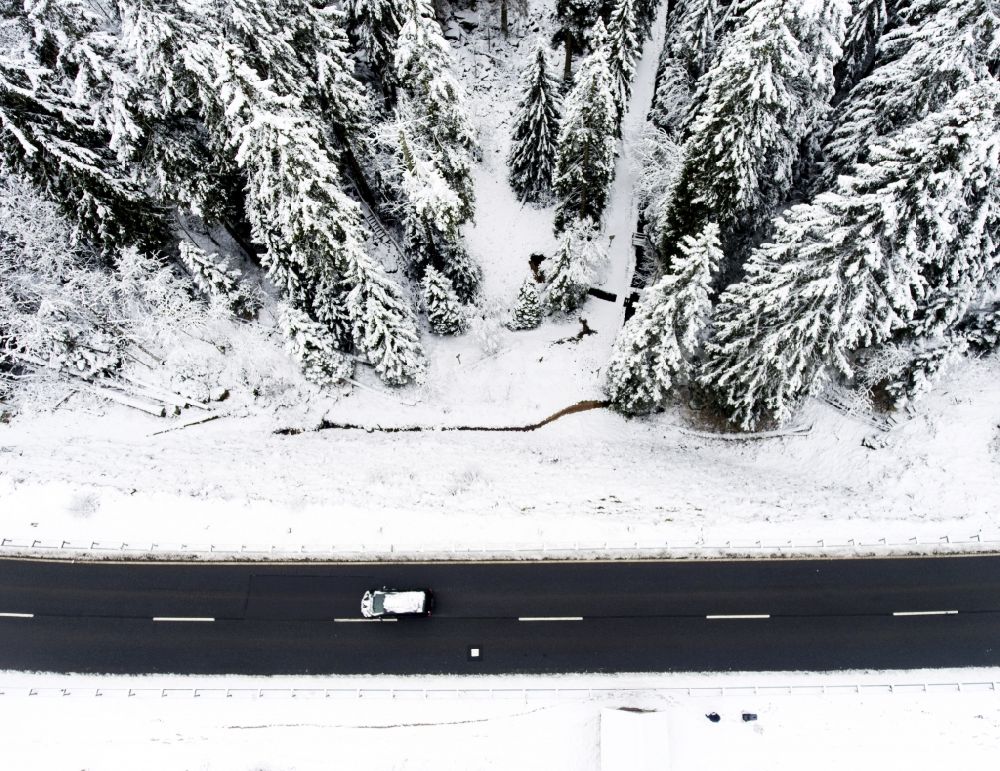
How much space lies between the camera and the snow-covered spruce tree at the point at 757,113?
746 inches

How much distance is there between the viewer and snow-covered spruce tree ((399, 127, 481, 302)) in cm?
2407

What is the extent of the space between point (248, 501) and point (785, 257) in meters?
24.5

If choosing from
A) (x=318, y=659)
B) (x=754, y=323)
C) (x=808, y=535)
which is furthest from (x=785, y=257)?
(x=318, y=659)

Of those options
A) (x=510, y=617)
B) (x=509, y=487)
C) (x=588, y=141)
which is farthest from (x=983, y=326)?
(x=510, y=617)

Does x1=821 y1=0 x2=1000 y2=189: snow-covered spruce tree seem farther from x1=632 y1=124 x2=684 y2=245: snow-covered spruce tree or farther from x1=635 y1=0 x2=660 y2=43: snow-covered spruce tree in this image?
x1=635 y1=0 x2=660 y2=43: snow-covered spruce tree

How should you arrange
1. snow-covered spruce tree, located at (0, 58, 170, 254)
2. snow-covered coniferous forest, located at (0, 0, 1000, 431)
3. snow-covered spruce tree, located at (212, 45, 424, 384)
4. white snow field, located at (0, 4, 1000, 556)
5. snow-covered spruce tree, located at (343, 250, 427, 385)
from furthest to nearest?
snow-covered spruce tree, located at (343, 250, 427, 385) → white snow field, located at (0, 4, 1000, 556) → snow-covered spruce tree, located at (0, 58, 170, 254) → snow-covered coniferous forest, located at (0, 0, 1000, 431) → snow-covered spruce tree, located at (212, 45, 424, 384)

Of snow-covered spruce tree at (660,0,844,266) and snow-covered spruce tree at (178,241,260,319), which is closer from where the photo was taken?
snow-covered spruce tree at (660,0,844,266)

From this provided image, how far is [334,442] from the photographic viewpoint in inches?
1072

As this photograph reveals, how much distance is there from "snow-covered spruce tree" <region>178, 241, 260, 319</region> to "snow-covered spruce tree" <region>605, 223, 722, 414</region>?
63.8 ft

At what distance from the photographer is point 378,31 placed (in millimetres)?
29594

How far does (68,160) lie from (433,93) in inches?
569

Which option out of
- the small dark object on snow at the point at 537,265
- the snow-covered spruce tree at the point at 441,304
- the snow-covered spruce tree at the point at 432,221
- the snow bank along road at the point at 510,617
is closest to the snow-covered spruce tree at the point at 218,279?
the snow-covered spruce tree at the point at 432,221

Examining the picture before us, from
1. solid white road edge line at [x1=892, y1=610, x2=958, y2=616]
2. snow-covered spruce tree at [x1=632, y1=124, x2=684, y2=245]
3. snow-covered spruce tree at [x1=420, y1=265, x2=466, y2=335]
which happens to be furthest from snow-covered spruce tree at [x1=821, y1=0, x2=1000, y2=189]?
snow-covered spruce tree at [x1=420, y1=265, x2=466, y2=335]

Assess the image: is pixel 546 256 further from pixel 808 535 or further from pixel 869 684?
pixel 869 684
